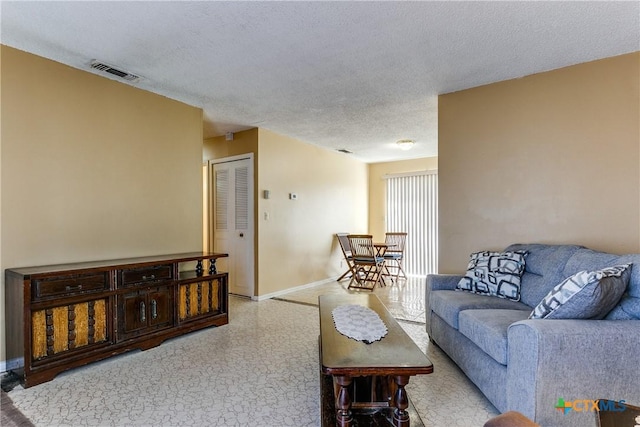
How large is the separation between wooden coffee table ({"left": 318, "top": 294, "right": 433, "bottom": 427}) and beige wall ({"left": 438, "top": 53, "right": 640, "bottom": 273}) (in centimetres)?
182

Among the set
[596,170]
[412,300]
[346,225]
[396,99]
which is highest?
[396,99]

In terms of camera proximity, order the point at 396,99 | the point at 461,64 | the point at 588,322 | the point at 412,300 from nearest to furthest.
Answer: the point at 588,322 → the point at 461,64 → the point at 396,99 → the point at 412,300

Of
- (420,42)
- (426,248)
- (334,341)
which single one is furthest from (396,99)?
(426,248)

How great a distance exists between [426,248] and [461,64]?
4496 millimetres

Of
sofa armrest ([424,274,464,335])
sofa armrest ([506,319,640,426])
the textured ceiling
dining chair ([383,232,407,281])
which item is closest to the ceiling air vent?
the textured ceiling

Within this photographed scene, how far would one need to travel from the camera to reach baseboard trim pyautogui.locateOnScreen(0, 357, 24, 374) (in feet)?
7.26

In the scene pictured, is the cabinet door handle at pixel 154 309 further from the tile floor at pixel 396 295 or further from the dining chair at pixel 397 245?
the dining chair at pixel 397 245

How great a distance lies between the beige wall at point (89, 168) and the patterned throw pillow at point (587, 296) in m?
3.27

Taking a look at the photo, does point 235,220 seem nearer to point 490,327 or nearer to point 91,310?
point 91,310

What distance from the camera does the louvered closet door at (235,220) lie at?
476 centimetres

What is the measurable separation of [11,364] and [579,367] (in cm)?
347

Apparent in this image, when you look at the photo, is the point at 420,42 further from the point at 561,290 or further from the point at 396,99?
the point at 561,290

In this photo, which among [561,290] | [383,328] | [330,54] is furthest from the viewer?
[330,54]

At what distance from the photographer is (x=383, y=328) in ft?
Result: 6.39
